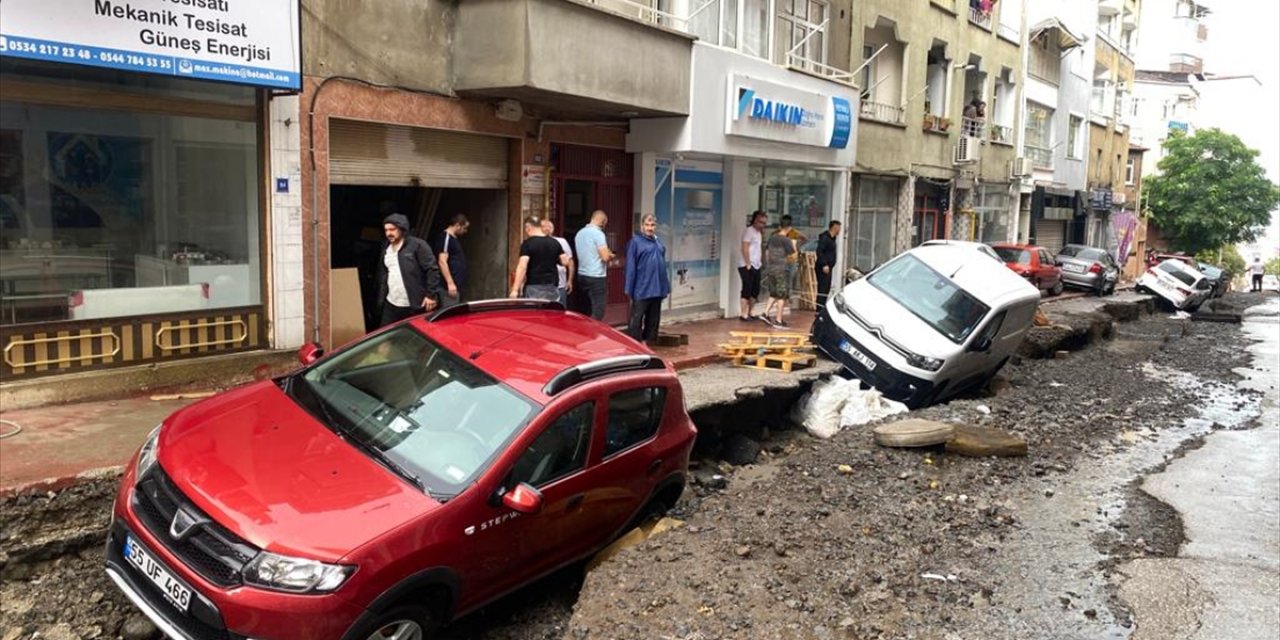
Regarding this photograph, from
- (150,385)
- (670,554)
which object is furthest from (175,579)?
(150,385)

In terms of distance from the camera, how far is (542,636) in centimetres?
519

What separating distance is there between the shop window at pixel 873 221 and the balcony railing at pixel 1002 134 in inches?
296

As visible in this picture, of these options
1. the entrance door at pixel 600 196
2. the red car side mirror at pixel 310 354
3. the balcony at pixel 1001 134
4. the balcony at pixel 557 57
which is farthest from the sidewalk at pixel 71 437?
the balcony at pixel 1001 134

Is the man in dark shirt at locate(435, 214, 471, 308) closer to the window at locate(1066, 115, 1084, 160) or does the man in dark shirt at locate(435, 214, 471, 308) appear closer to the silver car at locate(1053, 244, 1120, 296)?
the silver car at locate(1053, 244, 1120, 296)

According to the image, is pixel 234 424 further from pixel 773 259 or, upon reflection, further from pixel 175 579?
pixel 773 259

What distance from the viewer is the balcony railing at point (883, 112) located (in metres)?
20.2

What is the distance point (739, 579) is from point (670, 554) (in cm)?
52

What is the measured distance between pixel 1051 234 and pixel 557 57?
32.3 m

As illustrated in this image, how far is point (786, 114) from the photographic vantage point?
582 inches

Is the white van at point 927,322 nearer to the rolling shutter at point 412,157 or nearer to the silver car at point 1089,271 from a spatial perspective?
the rolling shutter at point 412,157

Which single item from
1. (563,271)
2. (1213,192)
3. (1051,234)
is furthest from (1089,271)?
(563,271)

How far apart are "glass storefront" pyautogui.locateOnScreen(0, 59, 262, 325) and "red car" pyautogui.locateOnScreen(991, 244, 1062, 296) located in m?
21.2

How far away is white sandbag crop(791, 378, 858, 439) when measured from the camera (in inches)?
395

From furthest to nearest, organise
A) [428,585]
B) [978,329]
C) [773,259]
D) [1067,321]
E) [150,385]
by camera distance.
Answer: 1. [1067,321]
2. [773,259]
3. [978,329]
4. [150,385]
5. [428,585]
